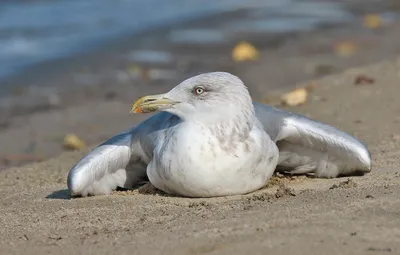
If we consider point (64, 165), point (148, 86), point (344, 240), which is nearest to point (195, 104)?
point (344, 240)

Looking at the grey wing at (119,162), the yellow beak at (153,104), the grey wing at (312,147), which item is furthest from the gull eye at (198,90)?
the grey wing at (312,147)

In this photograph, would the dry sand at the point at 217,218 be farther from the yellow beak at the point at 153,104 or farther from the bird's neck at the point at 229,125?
the yellow beak at the point at 153,104

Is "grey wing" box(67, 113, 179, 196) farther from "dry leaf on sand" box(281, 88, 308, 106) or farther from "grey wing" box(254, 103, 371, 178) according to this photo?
"dry leaf on sand" box(281, 88, 308, 106)

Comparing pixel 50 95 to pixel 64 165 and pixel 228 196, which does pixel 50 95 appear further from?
pixel 228 196

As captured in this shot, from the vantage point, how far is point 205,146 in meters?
6.21

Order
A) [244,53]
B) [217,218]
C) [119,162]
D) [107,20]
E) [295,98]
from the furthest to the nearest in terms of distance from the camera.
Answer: [107,20]
[244,53]
[295,98]
[119,162]
[217,218]

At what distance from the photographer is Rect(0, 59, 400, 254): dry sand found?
5020 millimetres

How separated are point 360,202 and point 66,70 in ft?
26.5

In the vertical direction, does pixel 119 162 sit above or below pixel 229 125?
below

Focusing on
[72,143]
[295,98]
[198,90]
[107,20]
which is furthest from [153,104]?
[107,20]

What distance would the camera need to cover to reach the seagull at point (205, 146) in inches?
245

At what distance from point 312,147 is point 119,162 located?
1369 millimetres

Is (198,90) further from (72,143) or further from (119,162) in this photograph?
(72,143)

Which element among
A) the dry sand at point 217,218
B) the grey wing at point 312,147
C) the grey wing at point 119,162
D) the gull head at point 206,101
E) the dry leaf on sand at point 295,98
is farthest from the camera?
the dry leaf on sand at point 295,98
